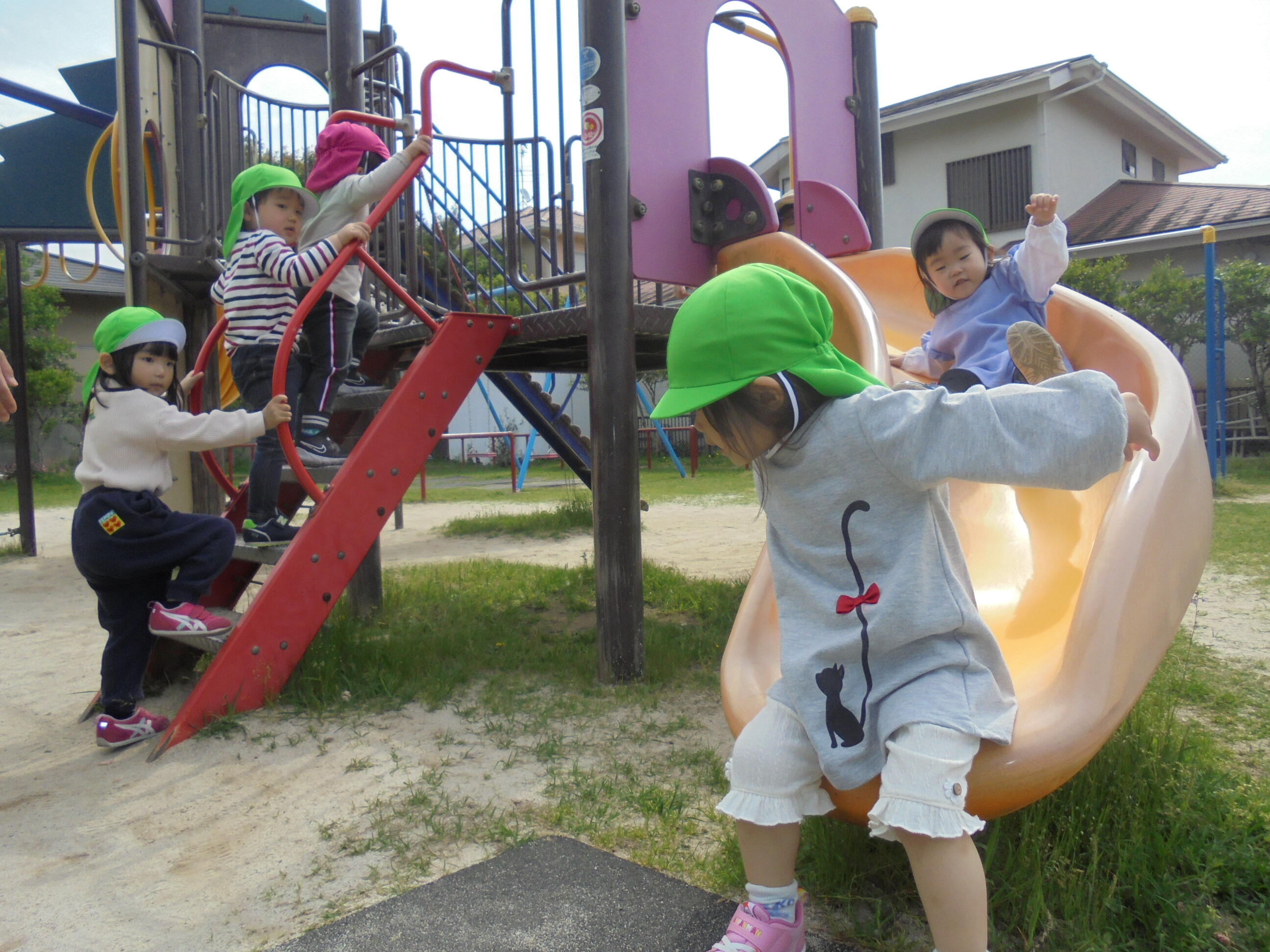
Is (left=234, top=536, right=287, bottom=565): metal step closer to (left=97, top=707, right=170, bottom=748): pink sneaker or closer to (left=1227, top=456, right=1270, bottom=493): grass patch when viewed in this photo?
(left=97, top=707, right=170, bottom=748): pink sneaker

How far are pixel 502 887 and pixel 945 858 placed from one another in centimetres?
88

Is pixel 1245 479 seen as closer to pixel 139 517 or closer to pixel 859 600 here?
pixel 859 600

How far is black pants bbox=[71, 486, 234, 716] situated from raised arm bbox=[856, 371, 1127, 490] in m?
2.21

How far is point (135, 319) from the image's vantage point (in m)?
2.87

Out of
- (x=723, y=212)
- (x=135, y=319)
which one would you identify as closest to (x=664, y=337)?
(x=723, y=212)

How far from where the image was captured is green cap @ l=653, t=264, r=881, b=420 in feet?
4.66

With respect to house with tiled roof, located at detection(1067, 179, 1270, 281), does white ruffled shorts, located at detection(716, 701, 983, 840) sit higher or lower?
lower

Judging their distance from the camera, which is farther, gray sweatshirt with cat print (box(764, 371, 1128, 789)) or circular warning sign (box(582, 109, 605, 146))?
circular warning sign (box(582, 109, 605, 146))

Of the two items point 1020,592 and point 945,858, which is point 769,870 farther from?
point 1020,592

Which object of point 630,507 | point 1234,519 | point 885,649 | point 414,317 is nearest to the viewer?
point 885,649

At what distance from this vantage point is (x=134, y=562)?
2762 mm

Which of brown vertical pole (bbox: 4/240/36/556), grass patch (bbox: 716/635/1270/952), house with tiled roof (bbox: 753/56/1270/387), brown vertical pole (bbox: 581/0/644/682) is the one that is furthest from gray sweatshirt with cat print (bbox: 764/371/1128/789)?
house with tiled roof (bbox: 753/56/1270/387)

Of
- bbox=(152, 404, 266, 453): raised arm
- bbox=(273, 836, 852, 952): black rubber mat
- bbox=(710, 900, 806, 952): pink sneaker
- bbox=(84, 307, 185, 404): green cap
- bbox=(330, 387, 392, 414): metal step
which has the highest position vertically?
bbox=(84, 307, 185, 404): green cap

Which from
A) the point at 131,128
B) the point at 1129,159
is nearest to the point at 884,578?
the point at 131,128
